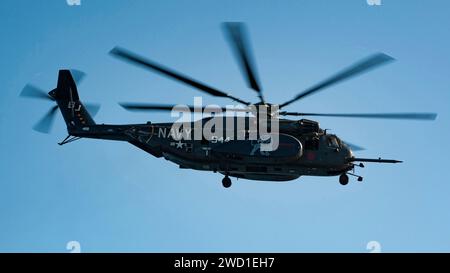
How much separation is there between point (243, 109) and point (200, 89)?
14.3ft

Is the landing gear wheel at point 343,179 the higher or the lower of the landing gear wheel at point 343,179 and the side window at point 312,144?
the lower

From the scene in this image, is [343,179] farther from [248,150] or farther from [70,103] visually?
[70,103]

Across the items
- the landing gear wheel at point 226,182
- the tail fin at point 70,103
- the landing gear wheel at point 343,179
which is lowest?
the landing gear wheel at point 226,182

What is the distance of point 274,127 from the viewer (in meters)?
37.0

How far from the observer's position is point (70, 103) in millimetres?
39906

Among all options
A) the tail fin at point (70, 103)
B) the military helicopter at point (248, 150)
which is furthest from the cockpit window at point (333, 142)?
the tail fin at point (70, 103)

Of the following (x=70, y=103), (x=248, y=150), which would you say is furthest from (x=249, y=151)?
(x=70, y=103)

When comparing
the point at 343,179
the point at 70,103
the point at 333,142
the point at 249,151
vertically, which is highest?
the point at 70,103

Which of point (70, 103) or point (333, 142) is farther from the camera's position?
point (70, 103)

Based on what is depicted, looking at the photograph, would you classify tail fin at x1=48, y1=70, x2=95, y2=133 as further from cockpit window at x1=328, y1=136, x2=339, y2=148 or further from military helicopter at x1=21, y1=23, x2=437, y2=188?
cockpit window at x1=328, y1=136, x2=339, y2=148

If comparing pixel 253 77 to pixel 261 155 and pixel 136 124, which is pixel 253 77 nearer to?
pixel 261 155

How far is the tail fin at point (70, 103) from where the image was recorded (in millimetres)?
38906

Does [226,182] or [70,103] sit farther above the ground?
[70,103]

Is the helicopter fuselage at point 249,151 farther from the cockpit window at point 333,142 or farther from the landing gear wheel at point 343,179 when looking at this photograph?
the landing gear wheel at point 343,179
